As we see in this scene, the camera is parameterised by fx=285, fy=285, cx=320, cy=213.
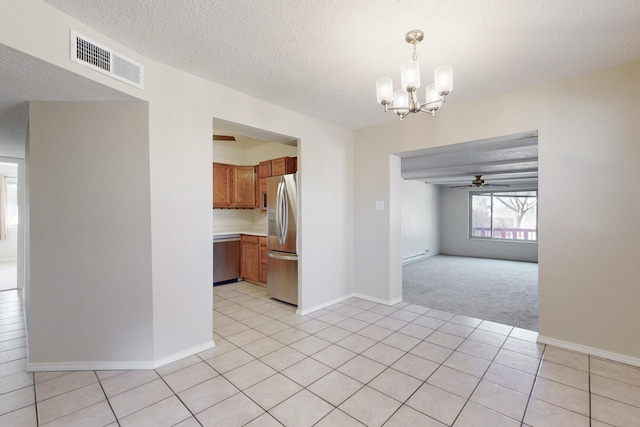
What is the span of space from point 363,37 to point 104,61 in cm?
185

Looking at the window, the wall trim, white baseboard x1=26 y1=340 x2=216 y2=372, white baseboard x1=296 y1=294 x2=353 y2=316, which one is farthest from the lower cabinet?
the window

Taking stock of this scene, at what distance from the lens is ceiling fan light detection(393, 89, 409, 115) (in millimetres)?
2160

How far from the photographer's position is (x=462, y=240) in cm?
895

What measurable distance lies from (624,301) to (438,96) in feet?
7.95

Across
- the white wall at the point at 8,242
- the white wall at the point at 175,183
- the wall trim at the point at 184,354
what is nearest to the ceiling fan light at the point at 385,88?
the white wall at the point at 175,183

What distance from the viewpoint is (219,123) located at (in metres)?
2.97

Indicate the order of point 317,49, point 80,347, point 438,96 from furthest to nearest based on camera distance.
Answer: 1. point 80,347
2. point 317,49
3. point 438,96

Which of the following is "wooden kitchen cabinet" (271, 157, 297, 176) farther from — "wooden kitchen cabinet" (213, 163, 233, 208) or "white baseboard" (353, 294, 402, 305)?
"white baseboard" (353, 294, 402, 305)

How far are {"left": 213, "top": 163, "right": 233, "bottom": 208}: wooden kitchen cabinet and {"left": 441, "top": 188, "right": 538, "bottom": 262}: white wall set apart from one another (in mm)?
7070

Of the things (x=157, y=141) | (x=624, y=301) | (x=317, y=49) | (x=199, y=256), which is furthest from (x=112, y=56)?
(x=624, y=301)

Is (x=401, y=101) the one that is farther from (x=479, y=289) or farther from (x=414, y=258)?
(x=414, y=258)

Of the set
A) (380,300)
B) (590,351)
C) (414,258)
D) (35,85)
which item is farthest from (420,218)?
(35,85)

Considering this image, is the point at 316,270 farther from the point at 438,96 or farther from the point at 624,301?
the point at 624,301

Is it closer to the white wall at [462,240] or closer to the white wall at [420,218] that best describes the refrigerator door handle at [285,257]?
the white wall at [420,218]
